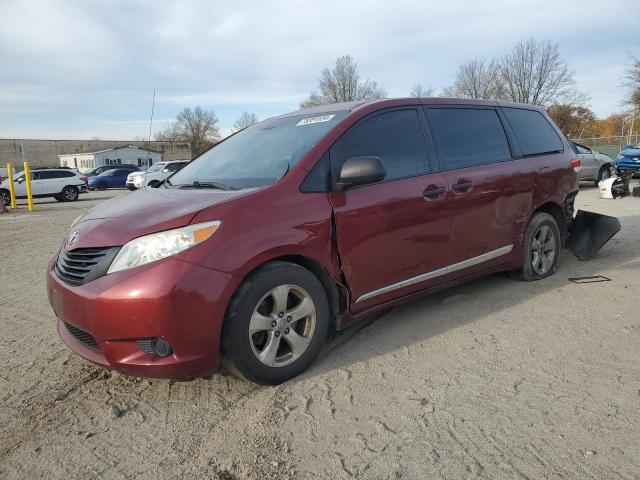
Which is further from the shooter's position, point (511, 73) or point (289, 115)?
point (511, 73)

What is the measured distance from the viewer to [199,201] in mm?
3004

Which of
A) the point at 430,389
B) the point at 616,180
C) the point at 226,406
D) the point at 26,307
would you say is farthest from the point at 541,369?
the point at 616,180

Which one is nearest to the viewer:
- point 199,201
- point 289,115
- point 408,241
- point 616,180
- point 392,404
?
point 392,404

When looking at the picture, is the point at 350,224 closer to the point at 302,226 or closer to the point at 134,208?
the point at 302,226

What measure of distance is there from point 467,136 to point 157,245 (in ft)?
9.45

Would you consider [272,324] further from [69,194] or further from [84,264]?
[69,194]

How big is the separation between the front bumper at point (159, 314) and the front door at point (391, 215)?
3.16 feet

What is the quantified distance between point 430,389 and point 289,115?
99.0 inches

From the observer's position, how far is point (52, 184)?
21.6m

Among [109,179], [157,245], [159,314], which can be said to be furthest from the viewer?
[109,179]

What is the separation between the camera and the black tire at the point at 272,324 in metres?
2.76

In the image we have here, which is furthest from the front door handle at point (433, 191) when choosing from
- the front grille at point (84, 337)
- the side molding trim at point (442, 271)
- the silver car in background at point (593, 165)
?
the silver car in background at point (593, 165)

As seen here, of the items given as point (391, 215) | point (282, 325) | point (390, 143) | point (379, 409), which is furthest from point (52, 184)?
point (379, 409)

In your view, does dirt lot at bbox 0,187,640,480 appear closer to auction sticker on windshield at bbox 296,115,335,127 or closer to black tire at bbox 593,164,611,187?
auction sticker on windshield at bbox 296,115,335,127
